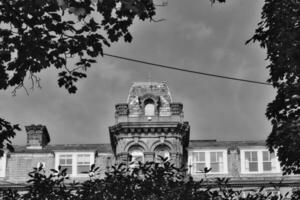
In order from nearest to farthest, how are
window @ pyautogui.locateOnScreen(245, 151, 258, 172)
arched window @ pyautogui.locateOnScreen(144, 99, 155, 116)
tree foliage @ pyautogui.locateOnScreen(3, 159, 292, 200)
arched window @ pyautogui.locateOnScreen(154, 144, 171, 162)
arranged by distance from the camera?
1. tree foliage @ pyautogui.locateOnScreen(3, 159, 292, 200)
2. arched window @ pyautogui.locateOnScreen(154, 144, 171, 162)
3. arched window @ pyautogui.locateOnScreen(144, 99, 155, 116)
4. window @ pyautogui.locateOnScreen(245, 151, 258, 172)

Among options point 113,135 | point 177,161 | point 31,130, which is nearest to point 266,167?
point 177,161

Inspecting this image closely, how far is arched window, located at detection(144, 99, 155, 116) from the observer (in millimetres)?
51656

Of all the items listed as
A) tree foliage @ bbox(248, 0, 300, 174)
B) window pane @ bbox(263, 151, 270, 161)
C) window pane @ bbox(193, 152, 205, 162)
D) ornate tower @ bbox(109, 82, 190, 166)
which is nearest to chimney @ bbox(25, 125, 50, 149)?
ornate tower @ bbox(109, 82, 190, 166)

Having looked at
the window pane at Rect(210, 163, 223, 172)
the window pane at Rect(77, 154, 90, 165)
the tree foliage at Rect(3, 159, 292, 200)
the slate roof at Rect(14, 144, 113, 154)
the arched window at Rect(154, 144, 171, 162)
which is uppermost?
the slate roof at Rect(14, 144, 113, 154)

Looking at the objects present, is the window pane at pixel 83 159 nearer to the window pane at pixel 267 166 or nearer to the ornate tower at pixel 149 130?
the ornate tower at pixel 149 130

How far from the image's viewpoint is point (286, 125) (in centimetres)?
Answer: 2225

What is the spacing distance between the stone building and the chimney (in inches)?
8.8

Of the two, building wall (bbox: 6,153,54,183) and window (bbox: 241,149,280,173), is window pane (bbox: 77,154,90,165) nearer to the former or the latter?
building wall (bbox: 6,153,54,183)

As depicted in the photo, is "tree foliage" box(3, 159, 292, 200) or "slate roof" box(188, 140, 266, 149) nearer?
"tree foliage" box(3, 159, 292, 200)

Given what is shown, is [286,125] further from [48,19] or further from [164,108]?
[164,108]

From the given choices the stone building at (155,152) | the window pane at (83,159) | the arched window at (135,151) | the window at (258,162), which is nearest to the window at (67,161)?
the stone building at (155,152)

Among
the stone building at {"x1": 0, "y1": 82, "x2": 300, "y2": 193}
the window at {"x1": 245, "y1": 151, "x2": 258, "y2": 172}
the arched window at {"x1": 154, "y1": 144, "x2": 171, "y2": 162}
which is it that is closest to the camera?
the stone building at {"x1": 0, "y1": 82, "x2": 300, "y2": 193}

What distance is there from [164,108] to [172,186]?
101 feet

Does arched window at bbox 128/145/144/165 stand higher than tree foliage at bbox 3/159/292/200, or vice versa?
arched window at bbox 128/145/144/165
